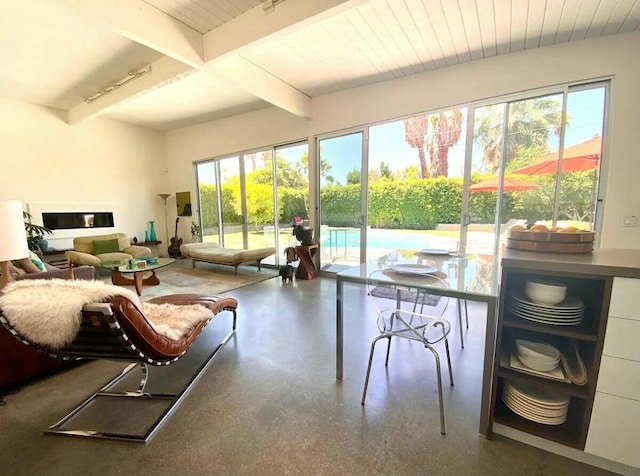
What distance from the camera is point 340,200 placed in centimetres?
464

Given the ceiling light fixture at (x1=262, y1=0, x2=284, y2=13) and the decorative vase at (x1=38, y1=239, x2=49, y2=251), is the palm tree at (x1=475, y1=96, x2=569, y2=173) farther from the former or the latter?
the decorative vase at (x1=38, y1=239, x2=49, y2=251)

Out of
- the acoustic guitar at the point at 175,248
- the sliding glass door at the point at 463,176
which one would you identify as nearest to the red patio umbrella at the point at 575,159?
the sliding glass door at the point at 463,176

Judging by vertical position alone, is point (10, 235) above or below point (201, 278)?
above

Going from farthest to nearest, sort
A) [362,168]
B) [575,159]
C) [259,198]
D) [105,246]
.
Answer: [259,198] → [105,246] → [362,168] → [575,159]

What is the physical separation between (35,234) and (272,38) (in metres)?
5.57

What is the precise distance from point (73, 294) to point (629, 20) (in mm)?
4726

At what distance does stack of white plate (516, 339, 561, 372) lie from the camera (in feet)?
4.33

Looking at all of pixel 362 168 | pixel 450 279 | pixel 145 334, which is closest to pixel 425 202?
pixel 362 168

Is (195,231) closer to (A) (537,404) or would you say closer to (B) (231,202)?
(B) (231,202)

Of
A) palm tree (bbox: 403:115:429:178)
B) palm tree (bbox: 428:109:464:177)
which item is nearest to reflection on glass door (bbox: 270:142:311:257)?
palm tree (bbox: 403:115:429:178)

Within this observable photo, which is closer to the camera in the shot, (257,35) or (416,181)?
(257,35)

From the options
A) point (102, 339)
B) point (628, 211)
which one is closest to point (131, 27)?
point (102, 339)

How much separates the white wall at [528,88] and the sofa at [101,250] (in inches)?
138

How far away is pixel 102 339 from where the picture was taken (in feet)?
4.44
